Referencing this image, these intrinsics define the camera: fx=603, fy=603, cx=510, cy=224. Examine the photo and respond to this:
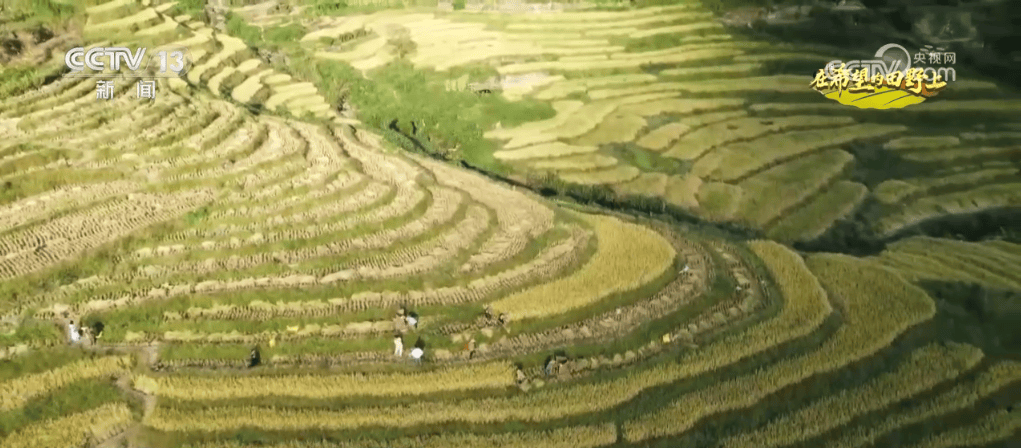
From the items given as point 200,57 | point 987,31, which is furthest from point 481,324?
point 987,31

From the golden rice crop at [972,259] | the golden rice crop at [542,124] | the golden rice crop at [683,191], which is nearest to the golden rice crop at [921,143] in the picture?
the golden rice crop at [972,259]

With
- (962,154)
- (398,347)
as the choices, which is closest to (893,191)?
(962,154)

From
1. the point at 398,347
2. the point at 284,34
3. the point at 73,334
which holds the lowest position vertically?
the point at 398,347

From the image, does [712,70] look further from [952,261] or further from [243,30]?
[243,30]

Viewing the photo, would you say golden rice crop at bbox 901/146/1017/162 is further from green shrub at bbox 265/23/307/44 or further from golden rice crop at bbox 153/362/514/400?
green shrub at bbox 265/23/307/44

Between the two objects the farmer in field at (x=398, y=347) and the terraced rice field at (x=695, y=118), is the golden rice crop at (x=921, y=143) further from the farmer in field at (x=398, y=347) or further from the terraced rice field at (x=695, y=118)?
the farmer in field at (x=398, y=347)

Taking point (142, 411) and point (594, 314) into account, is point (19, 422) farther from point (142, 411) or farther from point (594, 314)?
point (594, 314)
